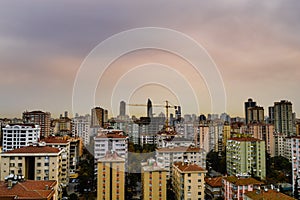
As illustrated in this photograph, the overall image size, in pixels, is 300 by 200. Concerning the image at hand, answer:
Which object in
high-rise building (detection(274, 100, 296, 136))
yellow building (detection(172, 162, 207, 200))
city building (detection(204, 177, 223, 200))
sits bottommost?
city building (detection(204, 177, 223, 200))

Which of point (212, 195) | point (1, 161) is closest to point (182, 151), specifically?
point (212, 195)

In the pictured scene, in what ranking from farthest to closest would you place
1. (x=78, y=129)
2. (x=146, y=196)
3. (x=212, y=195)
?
1. (x=78, y=129)
2. (x=212, y=195)
3. (x=146, y=196)

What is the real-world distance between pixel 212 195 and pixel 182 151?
6.58ft

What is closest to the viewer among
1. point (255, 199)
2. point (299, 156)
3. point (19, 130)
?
point (255, 199)

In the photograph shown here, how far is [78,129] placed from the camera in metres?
11.5

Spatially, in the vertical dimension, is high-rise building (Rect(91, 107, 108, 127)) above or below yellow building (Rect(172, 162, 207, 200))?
above

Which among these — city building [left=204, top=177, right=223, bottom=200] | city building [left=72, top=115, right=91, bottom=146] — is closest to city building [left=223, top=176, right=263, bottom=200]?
city building [left=204, top=177, right=223, bottom=200]

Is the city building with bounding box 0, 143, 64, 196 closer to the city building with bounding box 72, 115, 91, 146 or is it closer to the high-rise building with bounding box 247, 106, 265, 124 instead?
the city building with bounding box 72, 115, 91, 146

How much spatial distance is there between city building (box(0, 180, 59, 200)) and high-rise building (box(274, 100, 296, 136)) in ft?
39.4

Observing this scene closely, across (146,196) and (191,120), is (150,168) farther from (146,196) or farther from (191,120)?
(191,120)

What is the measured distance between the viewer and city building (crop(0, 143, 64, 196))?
477 centimetres

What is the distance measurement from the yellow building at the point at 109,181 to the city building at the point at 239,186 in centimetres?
179

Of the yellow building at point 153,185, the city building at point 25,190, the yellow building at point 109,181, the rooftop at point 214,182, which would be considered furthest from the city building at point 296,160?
the city building at point 25,190

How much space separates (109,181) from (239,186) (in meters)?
2.08
